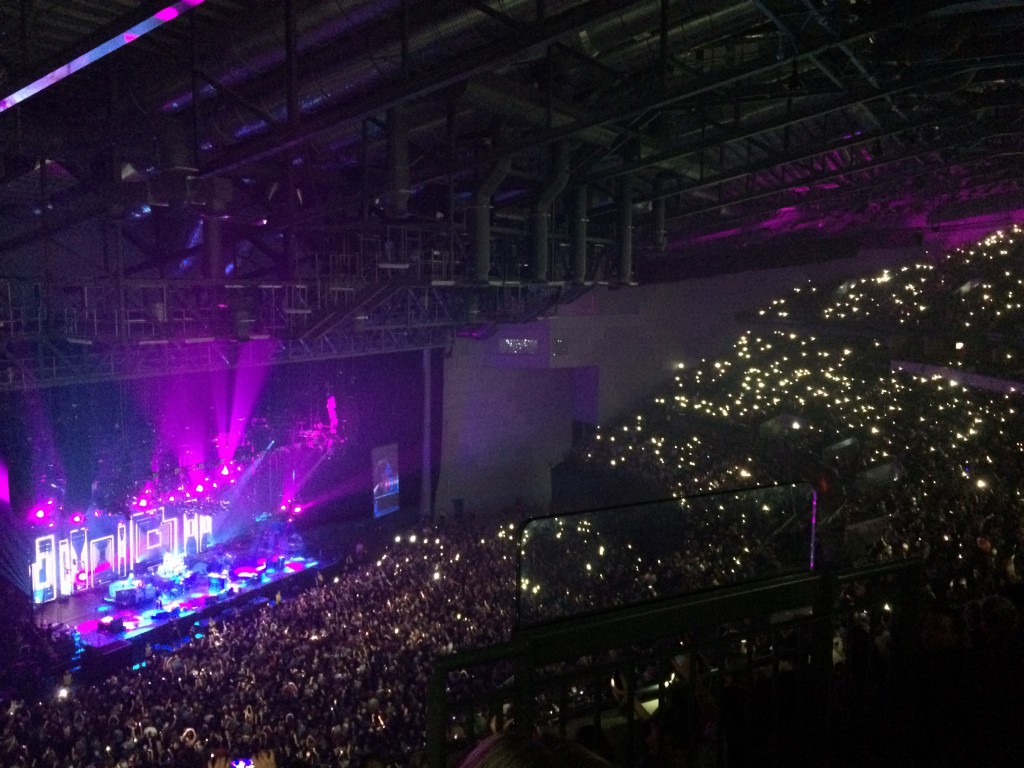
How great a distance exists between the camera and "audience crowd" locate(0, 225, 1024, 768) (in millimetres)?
2828

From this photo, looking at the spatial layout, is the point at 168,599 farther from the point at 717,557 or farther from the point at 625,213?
the point at 717,557

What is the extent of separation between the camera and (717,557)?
3598 mm

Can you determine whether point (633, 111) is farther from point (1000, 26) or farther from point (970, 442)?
point (970, 442)

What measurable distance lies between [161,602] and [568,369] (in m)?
10.3

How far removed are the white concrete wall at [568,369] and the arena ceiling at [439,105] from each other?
4.61m

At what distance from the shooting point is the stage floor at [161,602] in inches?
483

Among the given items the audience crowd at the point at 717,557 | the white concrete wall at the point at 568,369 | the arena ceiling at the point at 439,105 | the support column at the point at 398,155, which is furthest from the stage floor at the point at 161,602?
the support column at the point at 398,155

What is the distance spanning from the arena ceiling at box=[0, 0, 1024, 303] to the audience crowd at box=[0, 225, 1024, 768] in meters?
3.39

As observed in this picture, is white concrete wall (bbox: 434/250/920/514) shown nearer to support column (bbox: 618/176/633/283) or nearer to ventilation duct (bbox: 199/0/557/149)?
support column (bbox: 618/176/633/283)

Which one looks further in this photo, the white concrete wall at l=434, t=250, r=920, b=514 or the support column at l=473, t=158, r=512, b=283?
the white concrete wall at l=434, t=250, r=920, b=514

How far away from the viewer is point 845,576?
248cm

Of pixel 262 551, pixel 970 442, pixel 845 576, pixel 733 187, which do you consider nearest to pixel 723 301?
pixel 733 187

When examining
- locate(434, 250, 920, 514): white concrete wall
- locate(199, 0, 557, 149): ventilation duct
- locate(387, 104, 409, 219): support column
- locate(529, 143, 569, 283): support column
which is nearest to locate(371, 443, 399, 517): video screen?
locate(434, 250, 920, 514): white concrete wall

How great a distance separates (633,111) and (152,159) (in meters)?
4.19
